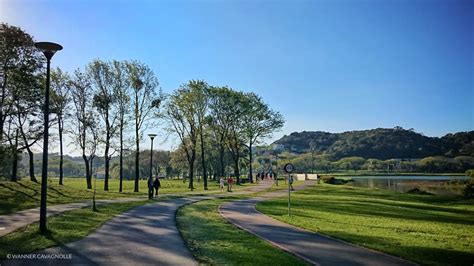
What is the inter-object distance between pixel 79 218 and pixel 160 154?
3241 inches

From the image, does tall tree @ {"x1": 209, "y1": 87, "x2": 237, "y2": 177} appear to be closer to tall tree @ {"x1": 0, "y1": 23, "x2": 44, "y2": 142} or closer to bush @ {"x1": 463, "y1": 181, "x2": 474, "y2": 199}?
tall tree @ {"x1": 0, "y1": 23, "x2": 44, "y2": 142}

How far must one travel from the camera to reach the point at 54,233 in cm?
1167

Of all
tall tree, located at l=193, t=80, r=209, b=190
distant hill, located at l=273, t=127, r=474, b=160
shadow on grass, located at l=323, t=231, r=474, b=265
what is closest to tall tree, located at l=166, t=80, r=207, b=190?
tall tree, located at l=193, t=80, r=209, b=190

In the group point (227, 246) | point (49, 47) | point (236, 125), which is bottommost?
point (227, 246)

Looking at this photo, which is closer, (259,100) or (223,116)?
(223,116)

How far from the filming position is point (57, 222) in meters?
14.1

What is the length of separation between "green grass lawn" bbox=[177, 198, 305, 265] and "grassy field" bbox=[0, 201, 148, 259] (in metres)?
3.42

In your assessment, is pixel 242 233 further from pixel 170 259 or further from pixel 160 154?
pixel 160 154

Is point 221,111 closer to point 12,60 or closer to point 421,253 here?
point 12,60

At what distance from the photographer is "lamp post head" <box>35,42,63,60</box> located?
38.7 feet

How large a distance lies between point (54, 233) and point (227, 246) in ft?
19.5

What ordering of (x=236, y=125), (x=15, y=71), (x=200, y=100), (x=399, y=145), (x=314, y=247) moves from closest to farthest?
(x=314, y=247) → (x=15, y=71) → (x=200, y=100) → (x=236, y=125) → (x=399, y=145)

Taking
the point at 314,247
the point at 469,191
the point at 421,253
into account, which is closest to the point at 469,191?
the point at 469,191

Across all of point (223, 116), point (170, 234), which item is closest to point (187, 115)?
point (223, 116)
